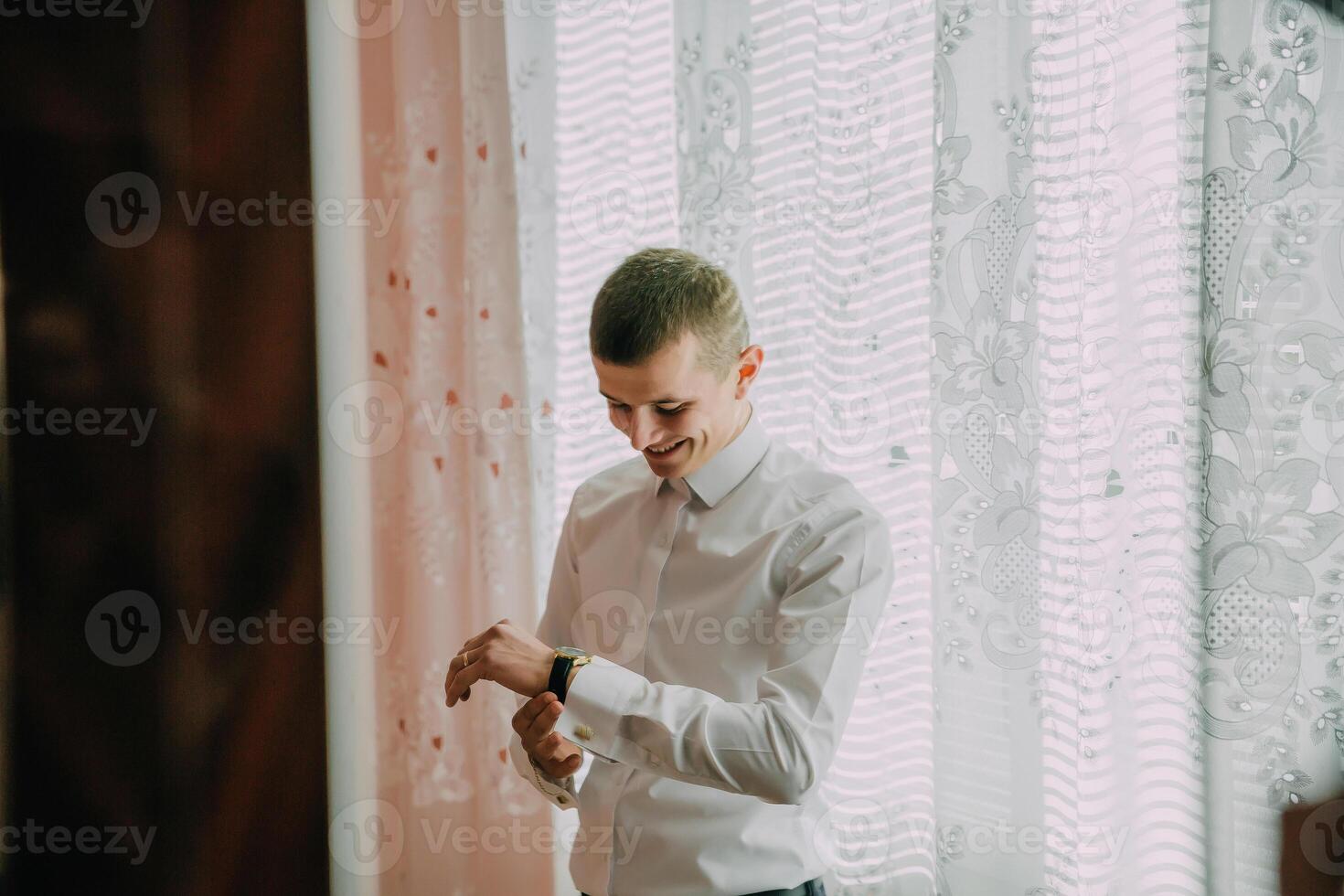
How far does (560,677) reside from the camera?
1.09 m

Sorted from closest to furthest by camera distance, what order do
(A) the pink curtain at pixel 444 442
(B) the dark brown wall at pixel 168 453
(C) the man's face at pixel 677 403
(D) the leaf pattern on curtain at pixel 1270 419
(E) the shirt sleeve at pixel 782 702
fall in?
(E) the shirt sleeve at pixel 782 702 < (C) the man's face at pixel 677 403 < (D) the leaf pattern on curtain at pixel 1270 419 < (A) the pink curtain at pixel 444 442 < (B) the dark brown wall at pixel 168 453

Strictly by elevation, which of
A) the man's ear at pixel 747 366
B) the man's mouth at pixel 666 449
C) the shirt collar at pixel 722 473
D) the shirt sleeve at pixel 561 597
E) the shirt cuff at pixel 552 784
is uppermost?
the man's ear at pixel 747 366

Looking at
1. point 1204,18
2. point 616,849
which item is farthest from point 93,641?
point 1204,18

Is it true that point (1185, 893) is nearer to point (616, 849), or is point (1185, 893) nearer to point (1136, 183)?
point (616, 849)

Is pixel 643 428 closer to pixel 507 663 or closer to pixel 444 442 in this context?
pixel 507 663

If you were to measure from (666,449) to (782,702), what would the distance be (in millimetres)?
Result: 342

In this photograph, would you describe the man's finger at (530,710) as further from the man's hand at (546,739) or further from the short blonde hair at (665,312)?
the short blonde hair at (665,312)

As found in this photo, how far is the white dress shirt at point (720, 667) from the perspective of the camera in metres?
1.04

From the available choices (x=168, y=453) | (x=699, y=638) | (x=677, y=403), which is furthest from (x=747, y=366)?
(x=168, y=453)

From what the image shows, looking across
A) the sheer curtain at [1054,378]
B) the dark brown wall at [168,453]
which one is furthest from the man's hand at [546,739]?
the dark brown wall at [168,453]

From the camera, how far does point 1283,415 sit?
128 cm

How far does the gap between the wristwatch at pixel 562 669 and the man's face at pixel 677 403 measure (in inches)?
10.2

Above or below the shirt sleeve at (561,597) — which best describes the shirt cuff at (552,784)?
below

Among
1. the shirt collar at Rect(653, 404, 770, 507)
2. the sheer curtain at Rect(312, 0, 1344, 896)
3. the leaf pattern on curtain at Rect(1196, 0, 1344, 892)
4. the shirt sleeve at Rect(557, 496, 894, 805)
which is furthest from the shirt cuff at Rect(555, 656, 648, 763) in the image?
the leaf pattern on curtain at Rect(1196, 0, 1344, 892)
